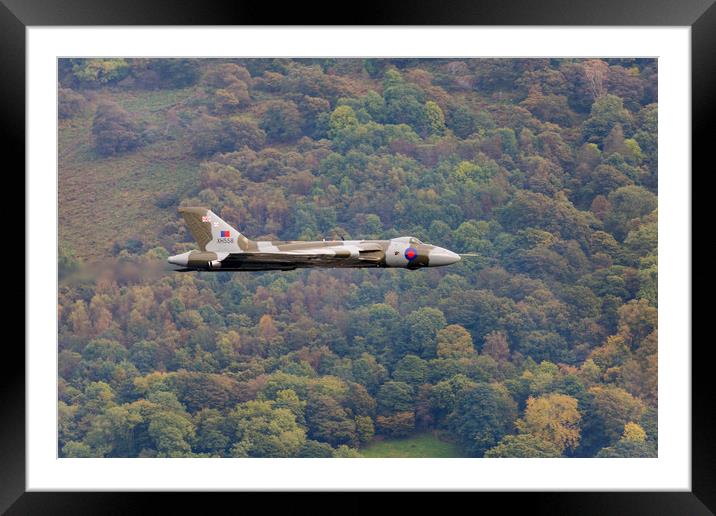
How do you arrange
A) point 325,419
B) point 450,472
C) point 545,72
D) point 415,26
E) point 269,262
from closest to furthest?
point 415,26, point 450,472, point 269,262, point 325,419, point 545,72

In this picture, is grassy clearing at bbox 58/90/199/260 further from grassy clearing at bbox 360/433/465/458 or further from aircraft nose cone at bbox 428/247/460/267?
aircraft nose cone at bbox 428/247/460/267

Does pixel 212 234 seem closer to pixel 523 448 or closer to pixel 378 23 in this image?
pixel 378 23

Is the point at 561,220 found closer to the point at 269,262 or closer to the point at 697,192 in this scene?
the point at 269,262

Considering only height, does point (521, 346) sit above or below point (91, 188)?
below

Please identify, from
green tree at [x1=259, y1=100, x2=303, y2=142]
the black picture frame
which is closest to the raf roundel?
the black picture frame

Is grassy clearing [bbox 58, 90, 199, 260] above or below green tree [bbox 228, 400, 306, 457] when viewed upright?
above

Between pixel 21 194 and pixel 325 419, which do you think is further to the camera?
pixel 325 419

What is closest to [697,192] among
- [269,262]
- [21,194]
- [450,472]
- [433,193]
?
[450,472]

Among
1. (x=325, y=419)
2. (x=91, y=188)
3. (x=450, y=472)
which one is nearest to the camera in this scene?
(x=450, y=472)

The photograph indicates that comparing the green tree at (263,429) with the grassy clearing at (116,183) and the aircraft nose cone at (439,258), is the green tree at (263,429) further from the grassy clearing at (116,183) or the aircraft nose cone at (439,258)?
the aircraft nose cone at (439,258)
